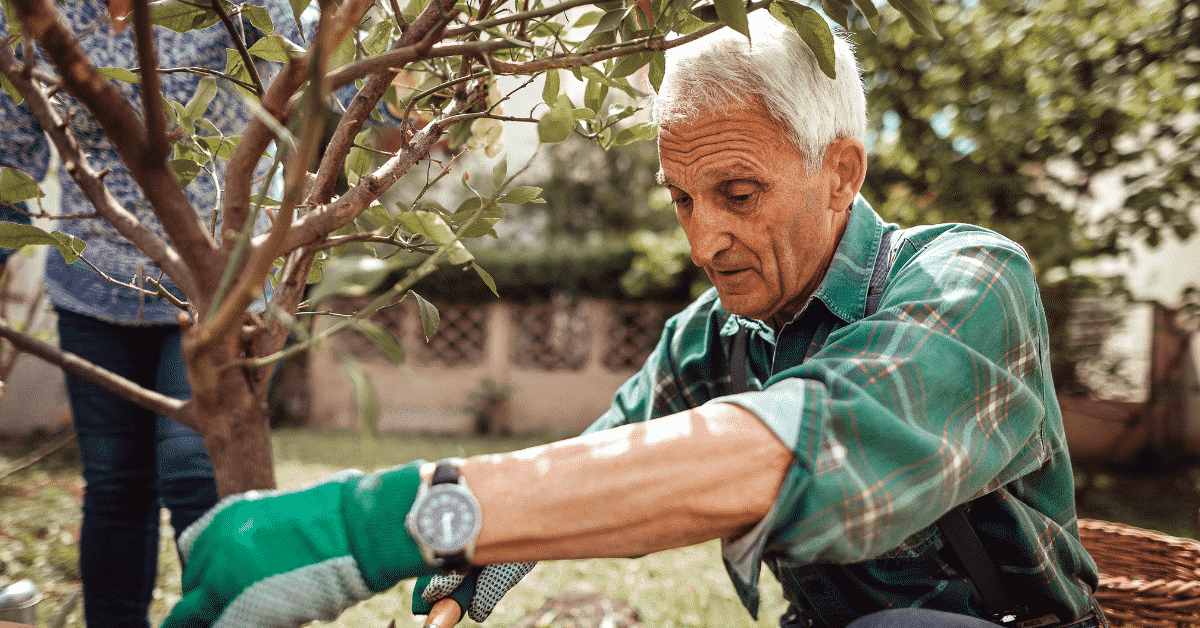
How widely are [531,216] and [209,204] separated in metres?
13.6

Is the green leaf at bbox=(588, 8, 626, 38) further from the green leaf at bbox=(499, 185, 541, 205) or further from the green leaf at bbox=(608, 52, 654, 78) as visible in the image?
the green leaf at bbox=(499, 185, 541, 205)

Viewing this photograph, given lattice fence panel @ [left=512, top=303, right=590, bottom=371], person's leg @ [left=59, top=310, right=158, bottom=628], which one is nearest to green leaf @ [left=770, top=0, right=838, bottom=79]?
person's leg @ [left=59, top=310, right=158, bottom=628]

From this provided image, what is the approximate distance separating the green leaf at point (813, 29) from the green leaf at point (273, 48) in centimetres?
76

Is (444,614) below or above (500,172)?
below

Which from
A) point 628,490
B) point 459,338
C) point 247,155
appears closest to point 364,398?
point 628,490

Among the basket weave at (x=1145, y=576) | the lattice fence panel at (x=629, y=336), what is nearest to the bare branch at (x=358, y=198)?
the basket weave at (x=1145, y=576)

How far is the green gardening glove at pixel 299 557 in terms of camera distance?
2.35ft

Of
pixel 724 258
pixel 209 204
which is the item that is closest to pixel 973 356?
pixel 724 258

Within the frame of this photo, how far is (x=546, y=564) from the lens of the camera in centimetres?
367

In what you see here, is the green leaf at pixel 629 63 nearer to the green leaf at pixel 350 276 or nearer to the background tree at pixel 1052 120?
the green leaf at pixel 350 276

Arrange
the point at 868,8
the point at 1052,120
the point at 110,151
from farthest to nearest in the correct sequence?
the point at 1052,120 < the point at 110,151 < the point at 868,8

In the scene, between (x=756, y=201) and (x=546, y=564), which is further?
(x=546, y=564)

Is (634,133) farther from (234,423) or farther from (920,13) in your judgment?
(234,423)

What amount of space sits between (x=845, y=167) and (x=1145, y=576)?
5.23 ft
